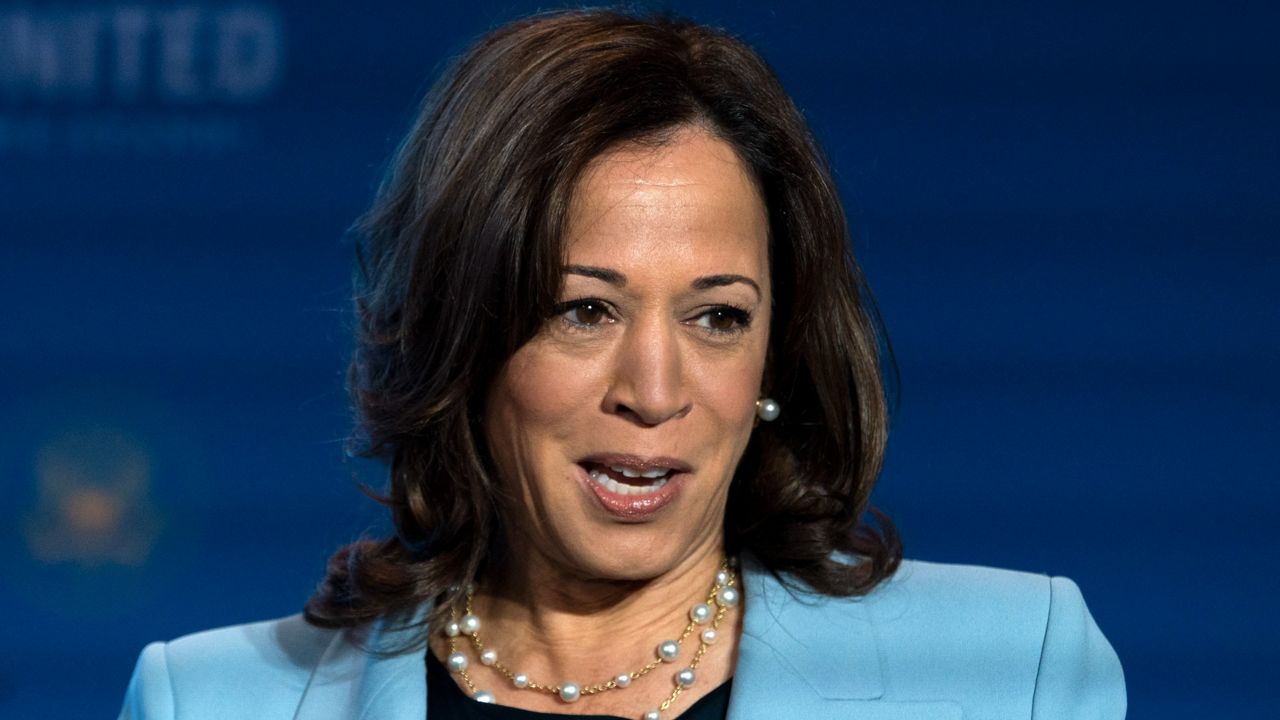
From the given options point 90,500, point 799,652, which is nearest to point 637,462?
point 799,652

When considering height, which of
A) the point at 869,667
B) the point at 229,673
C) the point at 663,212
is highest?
the point at 663,212

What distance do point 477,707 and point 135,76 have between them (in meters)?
1.40

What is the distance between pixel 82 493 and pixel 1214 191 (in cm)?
198

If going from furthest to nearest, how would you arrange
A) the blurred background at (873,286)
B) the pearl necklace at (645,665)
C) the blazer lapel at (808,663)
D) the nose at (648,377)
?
the blurred background at (873,286)
the pearl necklace at (645,665)
the blazer lapel at (808,663)
the nose at (648,377)

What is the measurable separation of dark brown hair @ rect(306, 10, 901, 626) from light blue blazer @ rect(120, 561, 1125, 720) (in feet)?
0.19

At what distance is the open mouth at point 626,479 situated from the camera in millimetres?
2459

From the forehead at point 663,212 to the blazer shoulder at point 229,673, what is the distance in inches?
29.8

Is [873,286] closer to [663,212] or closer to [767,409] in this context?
[767,409]

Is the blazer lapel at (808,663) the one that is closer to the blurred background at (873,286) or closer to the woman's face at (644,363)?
the woman's face at (644,363)

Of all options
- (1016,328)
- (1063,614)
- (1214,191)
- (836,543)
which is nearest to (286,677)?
(836,543)

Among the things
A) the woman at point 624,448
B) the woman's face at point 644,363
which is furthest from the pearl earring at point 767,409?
the woman's face at point 644,363

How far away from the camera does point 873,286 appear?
3320 mm

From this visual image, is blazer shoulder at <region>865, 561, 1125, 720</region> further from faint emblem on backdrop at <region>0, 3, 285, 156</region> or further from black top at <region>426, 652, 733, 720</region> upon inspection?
faint emblem on backdrop at <region>0, 3, 285, 156</region>

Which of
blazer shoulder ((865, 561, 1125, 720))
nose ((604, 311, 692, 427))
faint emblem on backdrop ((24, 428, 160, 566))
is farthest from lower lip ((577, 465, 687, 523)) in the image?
faint emblem on backdrop ((24, 428, 160, 566))
